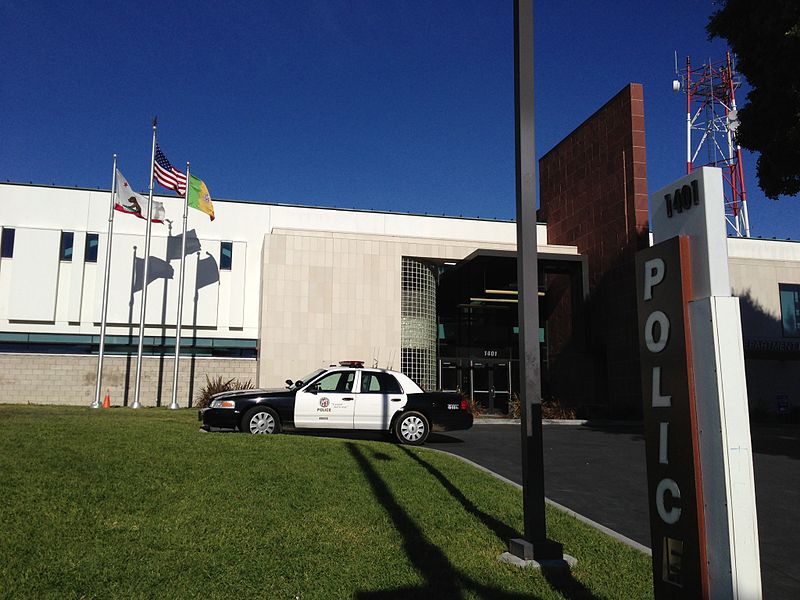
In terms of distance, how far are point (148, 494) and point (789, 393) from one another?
32171 millimetres

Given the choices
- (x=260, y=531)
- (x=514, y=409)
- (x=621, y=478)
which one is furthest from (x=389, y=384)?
(x=514, y=409)

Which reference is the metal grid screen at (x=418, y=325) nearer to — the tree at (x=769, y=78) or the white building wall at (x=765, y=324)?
the white building wall at (x=765, y=324)

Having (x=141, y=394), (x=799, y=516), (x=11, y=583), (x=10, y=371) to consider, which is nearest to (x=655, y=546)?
(x=11, y=583)

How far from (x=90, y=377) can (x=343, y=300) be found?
11485mm

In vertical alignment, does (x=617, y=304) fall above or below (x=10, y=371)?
above

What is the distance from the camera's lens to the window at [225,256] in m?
31.8

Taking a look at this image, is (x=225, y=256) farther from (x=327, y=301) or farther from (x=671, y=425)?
(x=671, y=425)

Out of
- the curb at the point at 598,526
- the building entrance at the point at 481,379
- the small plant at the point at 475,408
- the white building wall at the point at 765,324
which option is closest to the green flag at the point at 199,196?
the building entrance at the point at 481,379

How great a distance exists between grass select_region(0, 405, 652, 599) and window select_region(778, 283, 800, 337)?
29317mm

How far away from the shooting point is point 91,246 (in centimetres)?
3059

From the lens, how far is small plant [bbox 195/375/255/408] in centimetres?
2636

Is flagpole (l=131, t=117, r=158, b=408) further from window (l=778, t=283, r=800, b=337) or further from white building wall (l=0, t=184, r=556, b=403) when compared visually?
window (l=778, t=283, r=800, b=337)

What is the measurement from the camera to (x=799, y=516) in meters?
8.21

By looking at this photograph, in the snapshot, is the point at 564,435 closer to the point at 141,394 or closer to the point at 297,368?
the point at 297,368
